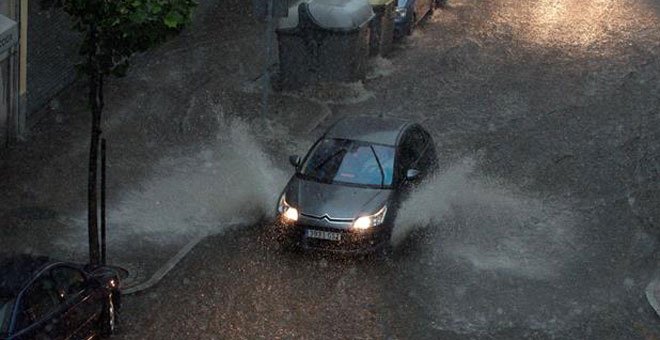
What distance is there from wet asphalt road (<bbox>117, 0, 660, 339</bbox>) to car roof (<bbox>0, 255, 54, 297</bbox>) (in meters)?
1.67

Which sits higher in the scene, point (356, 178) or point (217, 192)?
point (356, 178)

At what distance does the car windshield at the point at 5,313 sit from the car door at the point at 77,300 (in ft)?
2.24

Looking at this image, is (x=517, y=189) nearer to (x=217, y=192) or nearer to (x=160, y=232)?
(x=217, y=192)

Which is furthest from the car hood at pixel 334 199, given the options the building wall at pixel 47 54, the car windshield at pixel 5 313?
the building wall at pixel 47 54

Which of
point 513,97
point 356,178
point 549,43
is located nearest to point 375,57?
point 513,97

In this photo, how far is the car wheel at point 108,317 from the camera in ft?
33.2

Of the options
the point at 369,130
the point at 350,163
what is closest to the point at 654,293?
the point at 350,163

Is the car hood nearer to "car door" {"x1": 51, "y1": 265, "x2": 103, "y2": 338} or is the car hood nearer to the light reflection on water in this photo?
"car door" {"x1": 51, "y1": 265, "x2": 103, "y2": 338}

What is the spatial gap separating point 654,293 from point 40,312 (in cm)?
725

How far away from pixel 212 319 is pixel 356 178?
308 centimetres

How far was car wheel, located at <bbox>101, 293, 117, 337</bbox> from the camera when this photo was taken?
10.1 meters

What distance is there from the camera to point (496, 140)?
17.5 meters

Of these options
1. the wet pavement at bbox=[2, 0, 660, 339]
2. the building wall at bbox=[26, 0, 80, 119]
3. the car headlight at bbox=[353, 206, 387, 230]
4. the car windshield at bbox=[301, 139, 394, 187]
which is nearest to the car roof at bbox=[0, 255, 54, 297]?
the wet pavement at bbox=[2, 0, 660, 339]

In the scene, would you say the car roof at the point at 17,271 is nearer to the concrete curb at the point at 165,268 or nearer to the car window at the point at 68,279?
the car window at the point at 68,279
